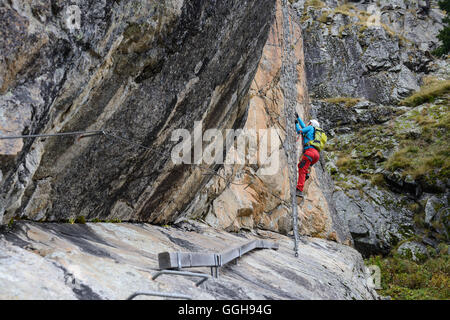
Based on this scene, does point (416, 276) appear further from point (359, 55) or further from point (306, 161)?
point (359, 55)

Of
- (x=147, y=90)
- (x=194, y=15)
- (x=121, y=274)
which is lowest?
(x=121, y=274)

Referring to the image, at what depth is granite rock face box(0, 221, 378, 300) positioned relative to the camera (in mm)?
2574

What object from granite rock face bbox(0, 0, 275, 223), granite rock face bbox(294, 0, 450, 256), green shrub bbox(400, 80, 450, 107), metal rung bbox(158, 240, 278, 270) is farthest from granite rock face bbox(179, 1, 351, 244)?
green shrub bbox(400, 80, 450, 107)

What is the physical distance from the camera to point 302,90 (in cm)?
1430

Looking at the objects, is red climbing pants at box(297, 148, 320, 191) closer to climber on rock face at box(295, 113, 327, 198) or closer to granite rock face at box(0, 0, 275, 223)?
climber on rock face at box(295, 113, 327, 198)

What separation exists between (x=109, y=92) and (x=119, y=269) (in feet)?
6.42

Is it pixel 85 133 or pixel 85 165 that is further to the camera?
pixel 85 165

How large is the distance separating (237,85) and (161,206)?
267 cm

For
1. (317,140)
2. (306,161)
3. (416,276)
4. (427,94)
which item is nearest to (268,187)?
(306,161)

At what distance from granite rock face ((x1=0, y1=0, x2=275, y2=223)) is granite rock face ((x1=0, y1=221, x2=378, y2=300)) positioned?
17.1 inches

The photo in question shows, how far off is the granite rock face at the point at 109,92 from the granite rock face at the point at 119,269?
433mm

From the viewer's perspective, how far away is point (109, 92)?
4.12m

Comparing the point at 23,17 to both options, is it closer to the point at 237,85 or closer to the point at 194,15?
the point at 194,15

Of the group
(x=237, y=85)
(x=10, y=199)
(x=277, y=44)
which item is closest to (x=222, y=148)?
(x=237, y=85)
